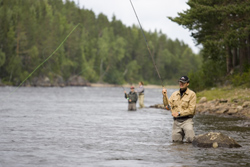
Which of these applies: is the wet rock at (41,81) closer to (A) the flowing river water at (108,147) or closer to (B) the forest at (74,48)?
(B) the forest at (74,48)

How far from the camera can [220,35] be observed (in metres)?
26.9

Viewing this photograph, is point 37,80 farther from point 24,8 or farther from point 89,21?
point 89,21

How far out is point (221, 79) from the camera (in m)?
29.6

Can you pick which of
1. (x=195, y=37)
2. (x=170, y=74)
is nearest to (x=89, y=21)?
(x=170, y=74)

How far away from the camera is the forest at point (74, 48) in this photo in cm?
8716

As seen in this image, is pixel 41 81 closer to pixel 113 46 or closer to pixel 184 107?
pixel 113 46

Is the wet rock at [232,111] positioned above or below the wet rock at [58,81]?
below

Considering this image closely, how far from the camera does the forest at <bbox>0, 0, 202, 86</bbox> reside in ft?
286

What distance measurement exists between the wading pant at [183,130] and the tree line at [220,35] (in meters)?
15.1

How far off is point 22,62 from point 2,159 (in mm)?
83103

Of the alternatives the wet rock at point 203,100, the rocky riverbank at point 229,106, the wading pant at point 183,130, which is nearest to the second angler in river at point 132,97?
the rocky riverbank at point 229,106

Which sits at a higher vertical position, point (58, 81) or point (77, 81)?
point (77, 81)

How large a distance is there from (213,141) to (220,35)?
55.1 ft

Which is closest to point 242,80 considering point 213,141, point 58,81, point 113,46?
point 213,141
